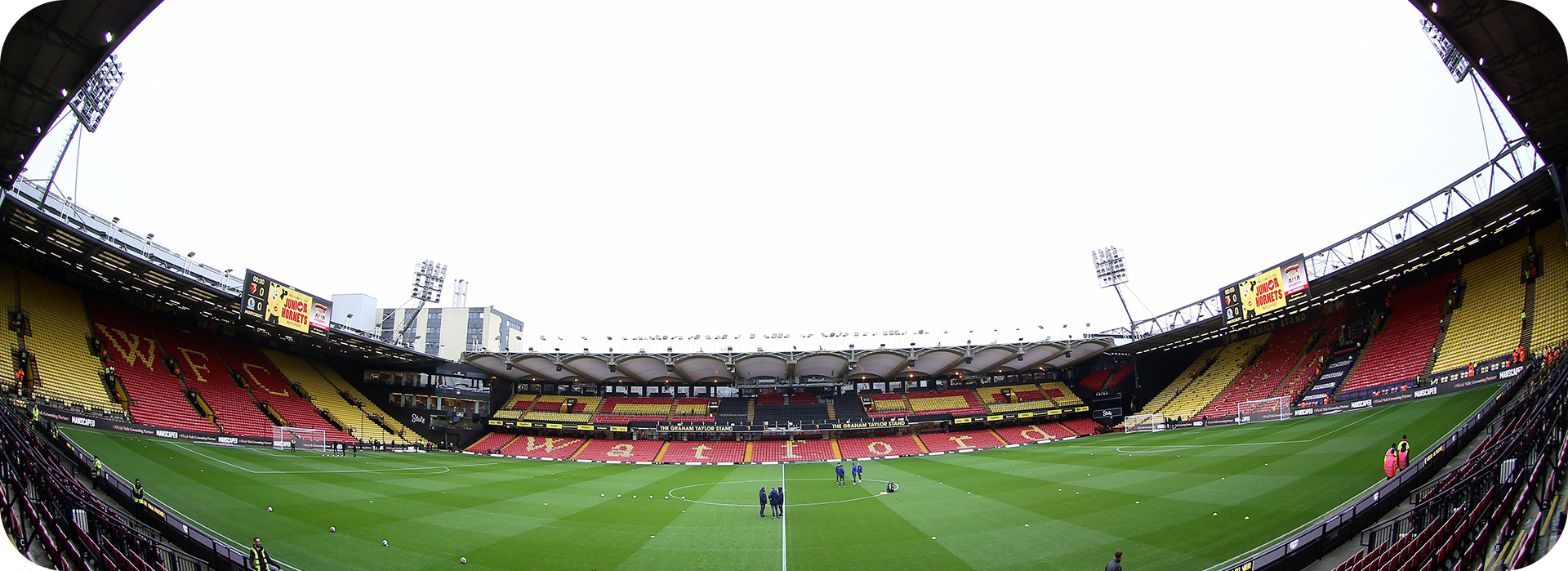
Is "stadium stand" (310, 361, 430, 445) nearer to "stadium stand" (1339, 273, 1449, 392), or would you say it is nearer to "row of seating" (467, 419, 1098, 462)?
"row of seating" (467, 419, 1098, 462)

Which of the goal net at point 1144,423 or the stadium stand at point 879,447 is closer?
the goal net at point 1144,423

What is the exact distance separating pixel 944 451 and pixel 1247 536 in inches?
1262

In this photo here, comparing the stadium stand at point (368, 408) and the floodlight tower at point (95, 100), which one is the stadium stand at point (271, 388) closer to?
the stadium stand at point (368, 408)

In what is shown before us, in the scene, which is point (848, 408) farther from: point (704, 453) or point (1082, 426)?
point (1082, 426)

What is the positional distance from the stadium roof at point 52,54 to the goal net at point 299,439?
3073 cm

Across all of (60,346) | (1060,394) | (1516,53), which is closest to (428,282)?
(60,346)

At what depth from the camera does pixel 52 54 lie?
382 inches

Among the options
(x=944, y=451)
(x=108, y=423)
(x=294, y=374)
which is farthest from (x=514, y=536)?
(x=294, y=374)

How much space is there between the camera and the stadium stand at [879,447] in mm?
44531

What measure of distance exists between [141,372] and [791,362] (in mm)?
40252

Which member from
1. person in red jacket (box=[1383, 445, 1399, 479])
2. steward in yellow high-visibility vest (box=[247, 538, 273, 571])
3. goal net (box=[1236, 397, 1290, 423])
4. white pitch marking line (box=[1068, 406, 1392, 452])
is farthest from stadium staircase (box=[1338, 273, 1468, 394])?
steward in yellow high-visibility vest (box=[247, 538, 273, 571])

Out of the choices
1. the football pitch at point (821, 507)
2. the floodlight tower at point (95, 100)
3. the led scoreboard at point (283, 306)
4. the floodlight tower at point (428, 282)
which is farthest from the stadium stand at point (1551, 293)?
the floodlight tower at point (428, 282)

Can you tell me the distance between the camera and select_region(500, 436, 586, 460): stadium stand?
46.4 meters

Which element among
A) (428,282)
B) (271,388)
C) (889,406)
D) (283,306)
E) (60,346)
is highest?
(428,282)
